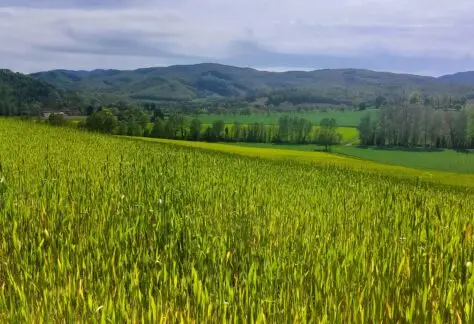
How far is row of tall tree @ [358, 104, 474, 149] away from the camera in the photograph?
5197 inches

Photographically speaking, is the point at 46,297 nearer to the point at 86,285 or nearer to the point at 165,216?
the point at 86,285

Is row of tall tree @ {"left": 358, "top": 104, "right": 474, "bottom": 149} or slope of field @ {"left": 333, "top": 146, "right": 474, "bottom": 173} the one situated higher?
row of tall tree @ {"left": 358, "top": 104, "right": 474, "bottom": 149}

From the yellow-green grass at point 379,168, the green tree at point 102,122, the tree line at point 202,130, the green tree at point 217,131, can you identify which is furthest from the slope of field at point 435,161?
Answer: the green tree at point 102,122

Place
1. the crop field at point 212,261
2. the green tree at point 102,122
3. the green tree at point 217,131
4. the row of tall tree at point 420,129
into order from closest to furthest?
the crop field at point 212,261, the green tree at point 102,122, the row of tall tree at point 420,129, the green tree at point 217,131

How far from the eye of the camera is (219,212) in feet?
24.5

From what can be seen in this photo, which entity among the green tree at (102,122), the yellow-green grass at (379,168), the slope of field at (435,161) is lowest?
the slope of field at (435,161)

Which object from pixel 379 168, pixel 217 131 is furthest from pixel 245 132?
pixel 379 168

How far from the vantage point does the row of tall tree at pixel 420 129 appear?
132000 mm

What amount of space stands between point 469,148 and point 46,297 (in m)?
139

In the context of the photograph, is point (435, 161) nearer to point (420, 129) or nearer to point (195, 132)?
point (420, 129)

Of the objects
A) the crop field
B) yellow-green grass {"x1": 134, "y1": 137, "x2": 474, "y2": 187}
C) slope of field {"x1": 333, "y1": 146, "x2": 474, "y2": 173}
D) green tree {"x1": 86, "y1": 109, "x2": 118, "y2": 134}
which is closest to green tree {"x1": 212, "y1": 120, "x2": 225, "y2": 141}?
green tree {"x1": 86, "y1": 109, "x2": 118, "y2": 134}

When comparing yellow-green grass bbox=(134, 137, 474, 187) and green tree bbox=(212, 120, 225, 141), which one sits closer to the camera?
yellow-green grass bbox=(134, 137, 474, 187)

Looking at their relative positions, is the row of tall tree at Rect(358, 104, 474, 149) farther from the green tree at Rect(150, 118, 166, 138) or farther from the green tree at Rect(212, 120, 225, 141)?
the green tree at Rect(150, 118, 166, 138)

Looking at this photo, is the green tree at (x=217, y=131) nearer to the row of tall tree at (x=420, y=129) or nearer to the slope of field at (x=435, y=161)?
the row of tall tree at (x=420, y=129)
